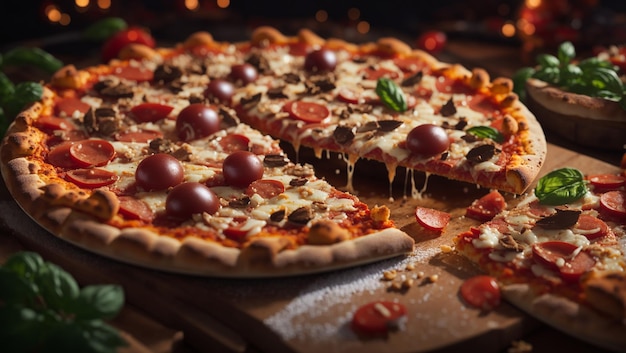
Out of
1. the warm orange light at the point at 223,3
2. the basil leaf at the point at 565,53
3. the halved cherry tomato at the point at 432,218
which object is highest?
the basil leaf at the point at 565,53

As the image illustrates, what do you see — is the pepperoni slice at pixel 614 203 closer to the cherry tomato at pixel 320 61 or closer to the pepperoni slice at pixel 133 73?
the cherry tomato at pixel 320 61

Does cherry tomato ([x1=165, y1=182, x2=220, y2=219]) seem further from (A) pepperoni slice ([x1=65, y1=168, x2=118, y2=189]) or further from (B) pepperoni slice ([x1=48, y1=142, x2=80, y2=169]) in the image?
(B) pepperoni slice ([x1=48, y1=142, x2=80, y2=169])

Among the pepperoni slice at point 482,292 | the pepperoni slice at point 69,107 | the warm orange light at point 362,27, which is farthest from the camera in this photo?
the warm orange light at point 362,27

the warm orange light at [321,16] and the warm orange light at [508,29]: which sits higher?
the warm orange light at [508,29]

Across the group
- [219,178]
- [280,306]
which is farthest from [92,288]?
[219,178]

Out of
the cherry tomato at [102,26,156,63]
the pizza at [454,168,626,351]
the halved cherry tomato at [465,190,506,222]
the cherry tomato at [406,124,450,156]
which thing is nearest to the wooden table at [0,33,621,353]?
the pizza at [454,168,626,351]

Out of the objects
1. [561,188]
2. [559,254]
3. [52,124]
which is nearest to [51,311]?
[52,124]

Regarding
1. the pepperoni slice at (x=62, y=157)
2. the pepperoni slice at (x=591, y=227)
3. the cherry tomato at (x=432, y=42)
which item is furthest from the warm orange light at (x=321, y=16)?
the pepperoni slice at (x=591, y=227)
